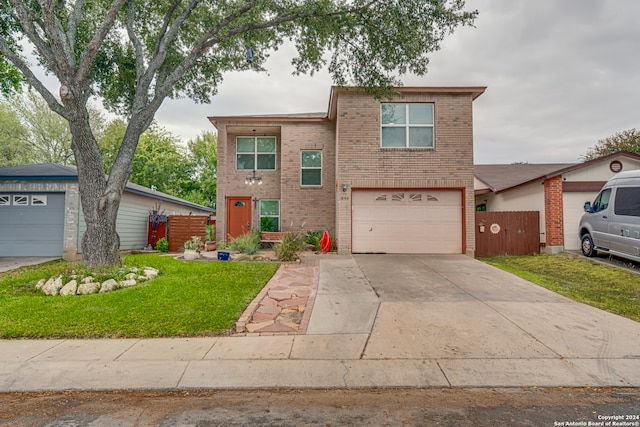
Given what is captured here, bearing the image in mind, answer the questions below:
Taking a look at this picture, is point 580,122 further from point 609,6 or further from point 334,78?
point 334,78

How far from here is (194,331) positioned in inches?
185

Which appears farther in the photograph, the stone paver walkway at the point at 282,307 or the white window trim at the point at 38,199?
the white window trim at the point at 38,199

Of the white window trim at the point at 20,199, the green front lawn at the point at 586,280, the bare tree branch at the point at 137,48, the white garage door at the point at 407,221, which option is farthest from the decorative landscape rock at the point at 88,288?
the green front lawn at the point at 586,280

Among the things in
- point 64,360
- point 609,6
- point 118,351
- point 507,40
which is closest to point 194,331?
point 118,351

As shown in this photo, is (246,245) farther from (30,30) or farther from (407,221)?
(30,30)

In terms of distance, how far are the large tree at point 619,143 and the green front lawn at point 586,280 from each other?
18.0 metres

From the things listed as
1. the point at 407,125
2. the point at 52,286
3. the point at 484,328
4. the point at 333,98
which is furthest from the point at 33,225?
the point at 484,328

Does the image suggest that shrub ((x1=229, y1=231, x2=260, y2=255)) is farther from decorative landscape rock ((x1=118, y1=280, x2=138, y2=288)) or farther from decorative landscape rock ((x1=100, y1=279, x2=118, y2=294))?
decorative landscape rock ((x1=100, y1=279, x2=118, y2=294))

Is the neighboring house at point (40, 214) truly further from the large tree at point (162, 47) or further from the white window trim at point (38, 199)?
the large tree at point (162, 47)

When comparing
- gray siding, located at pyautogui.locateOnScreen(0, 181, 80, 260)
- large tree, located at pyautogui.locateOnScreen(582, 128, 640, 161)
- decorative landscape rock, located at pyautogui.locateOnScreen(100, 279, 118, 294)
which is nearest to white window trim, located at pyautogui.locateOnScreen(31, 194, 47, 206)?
gray siding, located at pyautogui.locateOnScreen(0, 181, 80, 260)

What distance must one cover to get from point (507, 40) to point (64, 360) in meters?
15.0

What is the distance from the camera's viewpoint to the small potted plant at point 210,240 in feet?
43.3

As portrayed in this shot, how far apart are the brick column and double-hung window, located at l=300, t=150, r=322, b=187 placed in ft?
29.1

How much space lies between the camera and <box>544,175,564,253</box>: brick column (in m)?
11.7
